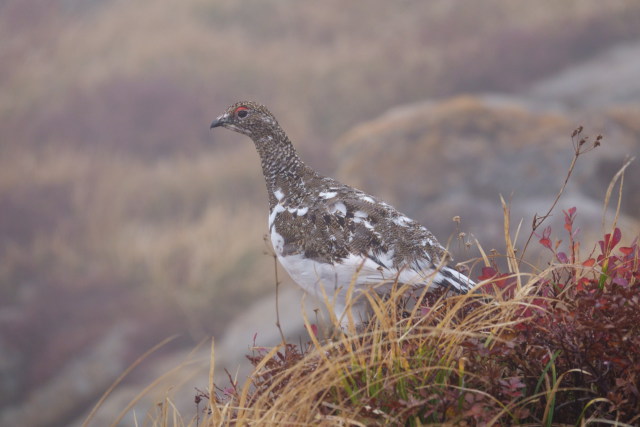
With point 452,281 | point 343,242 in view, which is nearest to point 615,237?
point 452,281

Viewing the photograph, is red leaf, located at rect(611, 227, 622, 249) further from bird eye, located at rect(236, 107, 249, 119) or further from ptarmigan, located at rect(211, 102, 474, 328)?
bird eye, located at rect(236, 107, 249, 119)

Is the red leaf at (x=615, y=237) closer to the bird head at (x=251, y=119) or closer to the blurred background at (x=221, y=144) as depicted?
the bird head at (x=251, y=119)

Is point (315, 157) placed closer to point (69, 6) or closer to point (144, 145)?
point (144, 145)

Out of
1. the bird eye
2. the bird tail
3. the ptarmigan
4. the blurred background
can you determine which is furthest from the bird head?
the blurred background

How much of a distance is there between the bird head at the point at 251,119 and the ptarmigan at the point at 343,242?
18cm

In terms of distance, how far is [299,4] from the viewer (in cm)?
1075

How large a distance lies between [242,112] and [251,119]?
49 millimetres

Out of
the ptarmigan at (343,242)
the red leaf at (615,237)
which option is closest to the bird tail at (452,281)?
the ptarmigan at (343,242)

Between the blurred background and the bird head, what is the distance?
5.80ft

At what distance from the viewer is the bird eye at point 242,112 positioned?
2551 millimetres

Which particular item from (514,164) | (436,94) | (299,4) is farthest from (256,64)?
(514,164)

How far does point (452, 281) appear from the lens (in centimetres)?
201

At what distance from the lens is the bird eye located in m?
2.55

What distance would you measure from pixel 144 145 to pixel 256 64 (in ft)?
7.46
